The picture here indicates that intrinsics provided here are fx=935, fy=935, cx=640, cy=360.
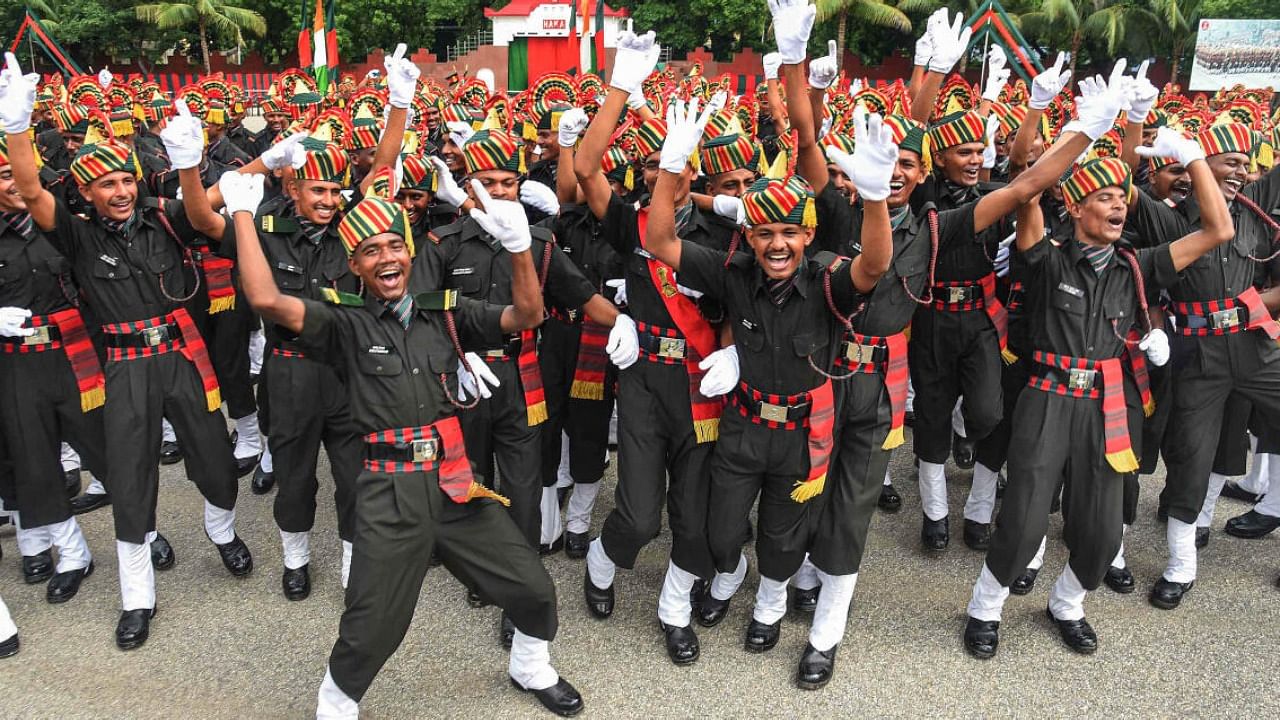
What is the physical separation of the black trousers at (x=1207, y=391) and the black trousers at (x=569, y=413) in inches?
132

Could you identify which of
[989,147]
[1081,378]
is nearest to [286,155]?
[1081,378]

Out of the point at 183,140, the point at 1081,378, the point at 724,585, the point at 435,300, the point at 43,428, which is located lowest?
the point at 724,585

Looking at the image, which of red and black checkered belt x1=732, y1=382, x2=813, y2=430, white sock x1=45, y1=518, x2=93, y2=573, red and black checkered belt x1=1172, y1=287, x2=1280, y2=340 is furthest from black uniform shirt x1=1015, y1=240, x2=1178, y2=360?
white sock x1=45, y1=518, x2=93, y2=573

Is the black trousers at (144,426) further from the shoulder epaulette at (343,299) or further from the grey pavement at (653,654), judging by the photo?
the shoulder epaulette at (343,299)

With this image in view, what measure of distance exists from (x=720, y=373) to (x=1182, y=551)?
10.2 feet

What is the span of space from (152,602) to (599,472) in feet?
8.84

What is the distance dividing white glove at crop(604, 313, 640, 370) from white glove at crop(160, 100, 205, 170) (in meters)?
2.20

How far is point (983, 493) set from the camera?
617cm

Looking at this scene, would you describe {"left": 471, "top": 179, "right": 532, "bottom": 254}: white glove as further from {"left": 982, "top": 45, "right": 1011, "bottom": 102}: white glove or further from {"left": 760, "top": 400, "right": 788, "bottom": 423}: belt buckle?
{"left": 982, "top": 45, "right": 1011, "bottom": 102}: white glove

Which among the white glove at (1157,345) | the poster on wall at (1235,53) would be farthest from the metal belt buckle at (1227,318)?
the poster on wall at (1235,53)

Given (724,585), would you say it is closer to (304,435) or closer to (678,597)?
→ (678,597)

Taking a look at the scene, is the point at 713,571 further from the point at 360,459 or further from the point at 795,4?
the point at 795,4

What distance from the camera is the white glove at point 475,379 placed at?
4.38 meters

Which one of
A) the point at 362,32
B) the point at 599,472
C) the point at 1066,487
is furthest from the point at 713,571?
the point at 362,32
